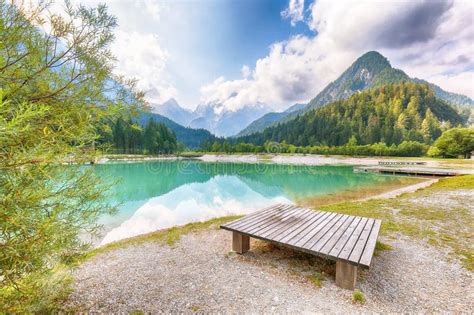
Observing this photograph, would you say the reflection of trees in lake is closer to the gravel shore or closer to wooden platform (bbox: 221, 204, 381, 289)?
the gravel shore

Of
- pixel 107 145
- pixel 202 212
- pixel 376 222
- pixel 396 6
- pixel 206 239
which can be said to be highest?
pixel 396 6

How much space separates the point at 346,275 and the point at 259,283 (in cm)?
147

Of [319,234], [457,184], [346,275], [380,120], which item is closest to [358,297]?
[346,275]

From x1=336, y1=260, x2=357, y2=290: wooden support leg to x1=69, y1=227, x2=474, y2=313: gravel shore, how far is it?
11 centimetres

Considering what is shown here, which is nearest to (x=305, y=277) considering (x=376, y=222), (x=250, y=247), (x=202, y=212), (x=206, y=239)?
(x=250, y=247)

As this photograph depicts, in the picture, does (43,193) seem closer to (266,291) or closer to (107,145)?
(107,145)

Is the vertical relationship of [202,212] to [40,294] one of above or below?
below

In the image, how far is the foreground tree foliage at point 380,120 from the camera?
6838 cm

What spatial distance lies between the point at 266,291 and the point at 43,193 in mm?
3329

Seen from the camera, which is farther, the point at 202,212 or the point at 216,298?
the point at 202,212

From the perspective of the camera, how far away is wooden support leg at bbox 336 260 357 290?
11.1ft

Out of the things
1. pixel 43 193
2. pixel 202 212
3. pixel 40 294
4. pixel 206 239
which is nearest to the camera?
pixel 43 193

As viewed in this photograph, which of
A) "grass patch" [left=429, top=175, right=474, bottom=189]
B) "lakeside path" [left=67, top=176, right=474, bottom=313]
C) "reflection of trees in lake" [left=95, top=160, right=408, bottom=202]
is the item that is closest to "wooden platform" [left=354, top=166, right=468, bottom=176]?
"reflection of trees in lake" [left=95, top=160, right=408, bottom=202]

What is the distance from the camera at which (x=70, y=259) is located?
2.64 meters
